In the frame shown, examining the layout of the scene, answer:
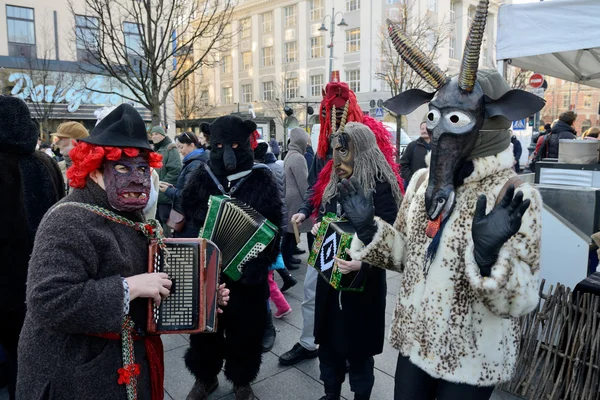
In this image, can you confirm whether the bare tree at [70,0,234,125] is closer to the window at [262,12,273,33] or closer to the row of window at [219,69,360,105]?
the row of window at [219,69,360,105]

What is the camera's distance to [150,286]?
5.92 feet

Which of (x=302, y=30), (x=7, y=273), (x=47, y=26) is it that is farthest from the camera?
(x=302, y=30)

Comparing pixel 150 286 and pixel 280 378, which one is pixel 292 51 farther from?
pixel 150 286

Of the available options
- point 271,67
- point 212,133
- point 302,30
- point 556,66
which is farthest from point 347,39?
point 212,133

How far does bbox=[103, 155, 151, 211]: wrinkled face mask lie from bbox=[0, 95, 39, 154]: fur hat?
4.47ft

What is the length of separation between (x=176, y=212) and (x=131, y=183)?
1.51 metres

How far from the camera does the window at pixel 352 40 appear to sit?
3422 cm

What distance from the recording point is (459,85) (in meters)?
1.80

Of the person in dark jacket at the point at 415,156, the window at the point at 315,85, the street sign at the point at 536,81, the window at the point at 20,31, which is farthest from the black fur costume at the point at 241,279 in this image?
the window at the point at 315,85

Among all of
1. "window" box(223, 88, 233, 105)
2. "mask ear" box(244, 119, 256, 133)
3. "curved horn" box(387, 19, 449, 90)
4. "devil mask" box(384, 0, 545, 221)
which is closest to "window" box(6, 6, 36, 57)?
"mask ear" box(244, 119, 256, 133)

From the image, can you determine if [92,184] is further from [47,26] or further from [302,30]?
[302,30]

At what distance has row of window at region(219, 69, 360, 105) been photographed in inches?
1363

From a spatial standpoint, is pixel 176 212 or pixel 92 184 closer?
pixel 92 184

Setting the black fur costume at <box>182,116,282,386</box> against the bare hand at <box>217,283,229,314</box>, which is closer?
the bare hand at <box>217,283,229,314</box>
